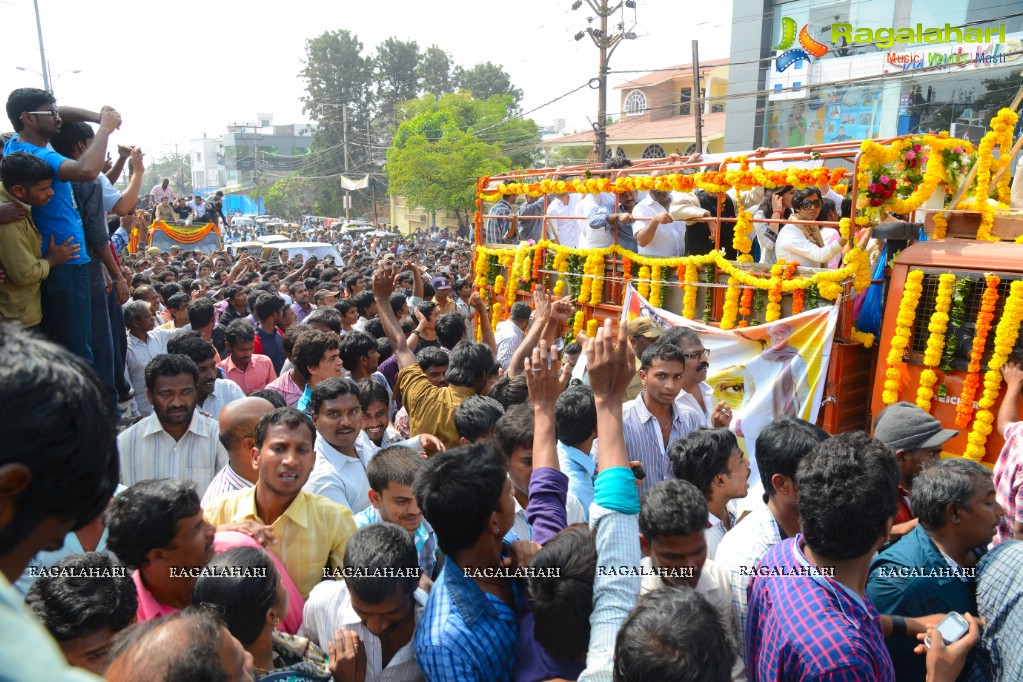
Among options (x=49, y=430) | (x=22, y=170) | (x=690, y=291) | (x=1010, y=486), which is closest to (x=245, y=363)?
(x=22, y=170)

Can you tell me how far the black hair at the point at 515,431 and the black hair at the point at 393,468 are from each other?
377 mm

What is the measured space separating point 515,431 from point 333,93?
59283 millimetres

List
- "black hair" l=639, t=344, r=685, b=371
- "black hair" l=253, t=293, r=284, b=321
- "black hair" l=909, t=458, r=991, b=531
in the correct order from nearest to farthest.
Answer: "black hair" l=909, t=458, r=991, b=531 < "black hair" l=639, t=344, r=685, b=371 < "black hair" l=253, t=293, r=284, b=321

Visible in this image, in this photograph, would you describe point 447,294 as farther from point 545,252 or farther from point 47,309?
point 47,309

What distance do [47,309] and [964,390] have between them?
238 inches

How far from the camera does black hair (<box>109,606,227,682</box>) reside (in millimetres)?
1621

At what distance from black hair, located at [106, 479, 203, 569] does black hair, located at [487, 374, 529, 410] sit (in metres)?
2.23

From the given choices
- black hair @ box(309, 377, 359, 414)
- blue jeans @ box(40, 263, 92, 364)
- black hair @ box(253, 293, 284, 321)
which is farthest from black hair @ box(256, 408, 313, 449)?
black hair @ box(253, 293, 284, 321)

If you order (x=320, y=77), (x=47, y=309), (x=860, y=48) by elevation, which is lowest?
(x=47, y=309)

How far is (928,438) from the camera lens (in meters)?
→ 3.53

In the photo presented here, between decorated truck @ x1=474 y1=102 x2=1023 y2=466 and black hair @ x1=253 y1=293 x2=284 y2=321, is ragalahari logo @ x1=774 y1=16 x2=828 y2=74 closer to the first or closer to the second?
decorated truck @ x1=474 y1=102 x2=1023 y2=466

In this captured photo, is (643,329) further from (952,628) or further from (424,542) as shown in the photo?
(952,628)

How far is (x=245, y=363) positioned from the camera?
19.9 feet

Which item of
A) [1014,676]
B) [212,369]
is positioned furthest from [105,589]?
[212,369]
